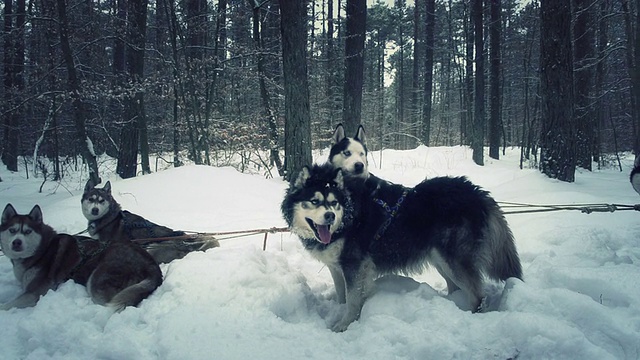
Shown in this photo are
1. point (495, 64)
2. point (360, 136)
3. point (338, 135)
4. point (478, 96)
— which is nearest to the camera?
point (338, 135)

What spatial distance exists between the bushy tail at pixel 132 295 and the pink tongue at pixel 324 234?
168 centimetres

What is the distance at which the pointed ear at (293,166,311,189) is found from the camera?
3.79 meters

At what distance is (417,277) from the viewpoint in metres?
4.77

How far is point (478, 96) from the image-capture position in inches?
688

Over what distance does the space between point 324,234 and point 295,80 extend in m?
5.65

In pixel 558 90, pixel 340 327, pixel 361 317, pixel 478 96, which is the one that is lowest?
pixel 340 327

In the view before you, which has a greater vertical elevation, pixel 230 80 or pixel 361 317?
pixel 230 80

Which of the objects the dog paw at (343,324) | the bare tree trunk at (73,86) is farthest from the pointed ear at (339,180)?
the bare tree trunk at (73,86)

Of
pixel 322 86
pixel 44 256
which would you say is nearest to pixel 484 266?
pixel 44 256

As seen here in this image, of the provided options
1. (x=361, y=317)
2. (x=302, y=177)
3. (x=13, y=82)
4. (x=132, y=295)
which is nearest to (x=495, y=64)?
(x=302, y=177)

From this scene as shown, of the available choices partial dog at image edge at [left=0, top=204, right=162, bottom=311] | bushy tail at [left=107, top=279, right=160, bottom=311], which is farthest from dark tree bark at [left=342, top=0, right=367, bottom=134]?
bushy tail at [left=107, top=279, right=160, bottom=311]

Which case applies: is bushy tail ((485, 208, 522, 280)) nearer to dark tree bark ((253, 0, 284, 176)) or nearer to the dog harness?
the dog harness

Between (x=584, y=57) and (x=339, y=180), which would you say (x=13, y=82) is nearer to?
(x=339, y=180)

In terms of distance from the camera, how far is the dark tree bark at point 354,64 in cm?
1062
